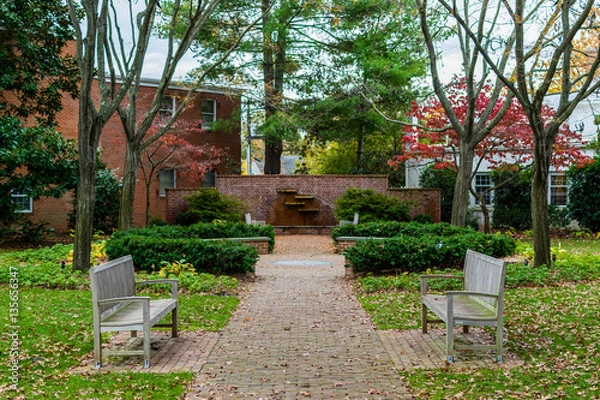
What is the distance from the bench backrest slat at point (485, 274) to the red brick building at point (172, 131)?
19.0 m

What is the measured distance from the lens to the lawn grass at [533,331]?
5.49 meters

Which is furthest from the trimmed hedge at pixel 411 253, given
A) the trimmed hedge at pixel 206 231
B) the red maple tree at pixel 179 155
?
the red maple tree at pixel 179 155

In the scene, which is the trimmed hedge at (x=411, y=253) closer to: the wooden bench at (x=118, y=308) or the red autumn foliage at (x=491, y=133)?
the wooden bench at (x=118, y=308)

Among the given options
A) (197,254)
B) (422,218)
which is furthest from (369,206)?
(197,254)

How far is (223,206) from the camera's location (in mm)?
24359

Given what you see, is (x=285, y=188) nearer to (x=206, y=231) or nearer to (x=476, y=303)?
(x=206, y=231)

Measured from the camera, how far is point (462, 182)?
1722cm

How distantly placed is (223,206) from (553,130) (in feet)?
47.7

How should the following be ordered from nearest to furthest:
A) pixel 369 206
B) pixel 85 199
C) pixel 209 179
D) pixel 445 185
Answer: pixel 85 199 → pixel 369 206 → pixel 445 185 → pixel 209 179

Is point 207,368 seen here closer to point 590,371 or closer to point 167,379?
point 167,379

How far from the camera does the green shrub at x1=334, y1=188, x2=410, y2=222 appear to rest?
77.6 feet

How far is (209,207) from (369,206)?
6063 mm

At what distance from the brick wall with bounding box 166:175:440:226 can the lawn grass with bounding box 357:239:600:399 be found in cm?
1198

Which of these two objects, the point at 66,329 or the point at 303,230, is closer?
the point at 66,329
